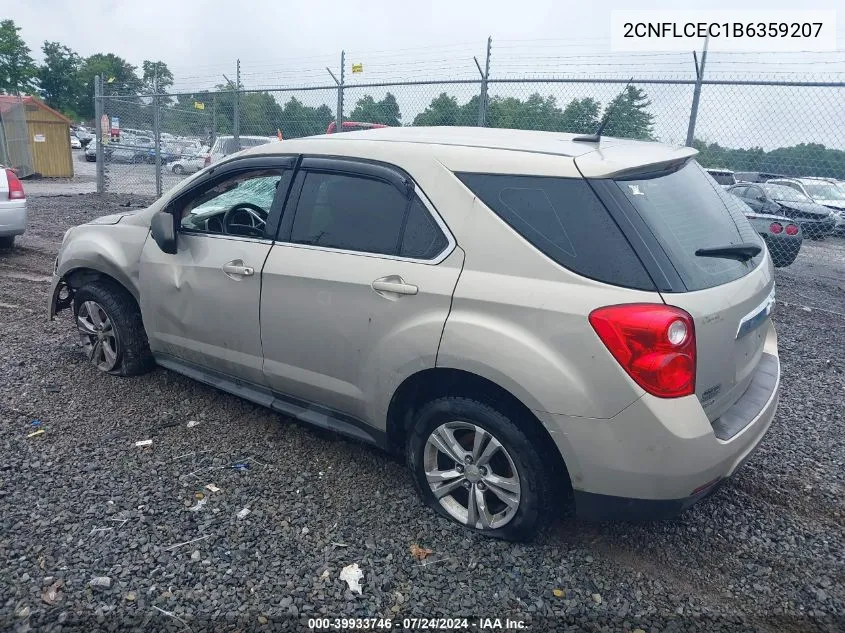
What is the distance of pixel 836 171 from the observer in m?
7.06

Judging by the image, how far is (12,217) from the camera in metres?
8.46

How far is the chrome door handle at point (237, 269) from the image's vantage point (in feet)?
11.3

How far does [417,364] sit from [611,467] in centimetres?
90

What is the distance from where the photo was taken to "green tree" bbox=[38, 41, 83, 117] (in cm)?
6606

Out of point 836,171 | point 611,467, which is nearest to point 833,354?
point 836,171

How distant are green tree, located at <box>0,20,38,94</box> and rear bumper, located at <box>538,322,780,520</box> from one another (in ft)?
198

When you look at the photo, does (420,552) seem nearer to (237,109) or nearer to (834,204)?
(237,109)

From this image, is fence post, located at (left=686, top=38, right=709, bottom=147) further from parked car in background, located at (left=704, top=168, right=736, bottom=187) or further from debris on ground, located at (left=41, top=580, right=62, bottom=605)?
debris on ground, located at (left=41, top=580, right=62, bottom=605)

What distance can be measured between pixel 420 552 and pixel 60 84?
7799 cm

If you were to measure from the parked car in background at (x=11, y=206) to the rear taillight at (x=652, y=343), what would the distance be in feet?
28.3

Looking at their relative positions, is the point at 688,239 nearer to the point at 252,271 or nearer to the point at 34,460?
the point at 252,271

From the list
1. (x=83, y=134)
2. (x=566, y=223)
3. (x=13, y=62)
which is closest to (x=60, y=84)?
(x=13, y=62)

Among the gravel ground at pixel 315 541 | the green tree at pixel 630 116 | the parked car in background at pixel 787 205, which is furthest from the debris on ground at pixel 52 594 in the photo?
the parked car in background at pixel 787 205

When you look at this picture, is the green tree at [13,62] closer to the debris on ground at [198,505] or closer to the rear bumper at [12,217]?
the rear bumper at [12,217]
